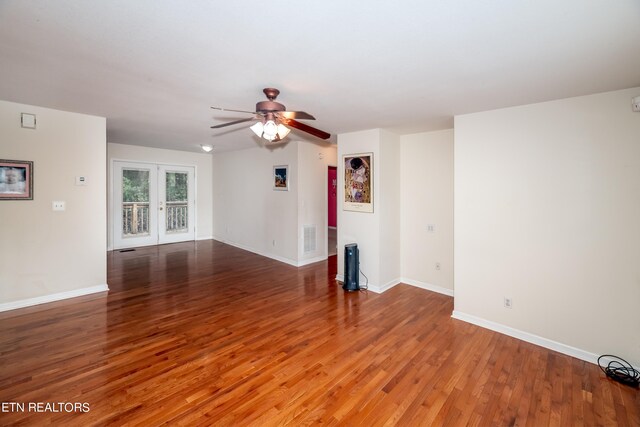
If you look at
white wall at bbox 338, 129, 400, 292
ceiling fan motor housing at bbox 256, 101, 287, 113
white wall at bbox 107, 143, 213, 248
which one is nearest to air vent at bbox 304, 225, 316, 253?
white wall at bbox 338, 129, 400, 292

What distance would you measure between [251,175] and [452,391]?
565 cm

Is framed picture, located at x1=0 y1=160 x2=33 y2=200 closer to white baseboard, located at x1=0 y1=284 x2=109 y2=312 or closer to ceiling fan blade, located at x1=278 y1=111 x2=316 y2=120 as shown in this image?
white baseboard, located at x1=0 y1=284 x2=109 y2=312

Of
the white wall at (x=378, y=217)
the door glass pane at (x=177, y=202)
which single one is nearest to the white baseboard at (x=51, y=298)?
the door glass pane at (x=177, y=202)

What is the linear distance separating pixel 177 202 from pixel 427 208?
20.6 feet

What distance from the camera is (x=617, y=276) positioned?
2.55m

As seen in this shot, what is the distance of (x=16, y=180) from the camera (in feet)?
11.3

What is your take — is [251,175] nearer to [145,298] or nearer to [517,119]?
[145,298]

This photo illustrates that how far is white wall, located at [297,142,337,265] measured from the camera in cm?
561

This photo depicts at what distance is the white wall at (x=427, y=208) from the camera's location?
4195 mm

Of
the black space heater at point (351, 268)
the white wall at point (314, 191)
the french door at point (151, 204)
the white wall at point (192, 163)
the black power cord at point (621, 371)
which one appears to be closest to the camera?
the black power cord at point (621, 371)

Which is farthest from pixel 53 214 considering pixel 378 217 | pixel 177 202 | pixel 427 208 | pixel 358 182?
pixel 427 208

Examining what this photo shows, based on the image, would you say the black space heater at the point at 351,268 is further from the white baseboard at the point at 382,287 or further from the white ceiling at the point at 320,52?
the white ceiling at the point at 320,52

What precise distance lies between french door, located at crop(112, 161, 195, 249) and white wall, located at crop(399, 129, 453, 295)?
19.1 feet

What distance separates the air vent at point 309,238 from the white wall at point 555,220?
117 inches
